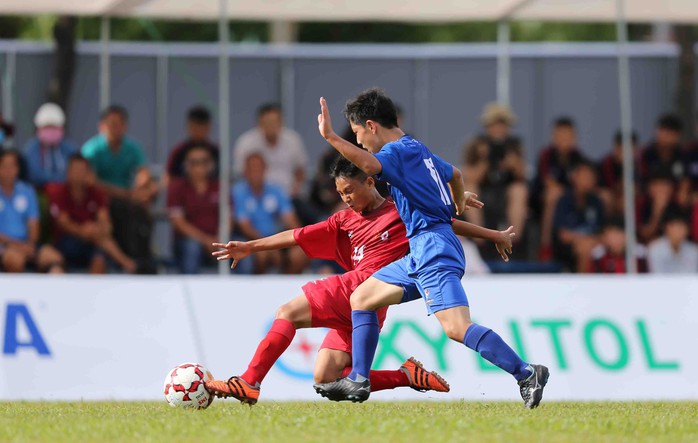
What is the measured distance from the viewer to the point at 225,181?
13977mm

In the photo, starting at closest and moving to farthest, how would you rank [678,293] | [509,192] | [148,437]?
1. [148,437]
2. [678,293]
3. [509,192]

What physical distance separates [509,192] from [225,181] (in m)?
3.45

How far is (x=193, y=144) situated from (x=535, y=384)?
26.8 ft

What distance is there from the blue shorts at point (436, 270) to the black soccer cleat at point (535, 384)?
23.7 inches

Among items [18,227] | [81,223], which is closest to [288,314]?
[18,227]

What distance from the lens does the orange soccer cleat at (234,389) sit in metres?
8.20

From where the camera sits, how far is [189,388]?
27.3 ft

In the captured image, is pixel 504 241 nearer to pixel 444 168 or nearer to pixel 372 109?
pixel 444 168

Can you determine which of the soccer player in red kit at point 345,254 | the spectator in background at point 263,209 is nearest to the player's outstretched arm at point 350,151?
the soccer player in red kit at point 345,254

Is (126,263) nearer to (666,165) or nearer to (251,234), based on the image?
(251,234)

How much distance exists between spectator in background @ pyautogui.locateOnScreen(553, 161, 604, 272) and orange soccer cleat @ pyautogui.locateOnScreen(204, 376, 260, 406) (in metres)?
7.81

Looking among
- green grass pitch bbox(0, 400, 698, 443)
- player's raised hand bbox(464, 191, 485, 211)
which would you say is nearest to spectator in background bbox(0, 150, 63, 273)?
green grass pitch bbox(0, 400, 698, 443)

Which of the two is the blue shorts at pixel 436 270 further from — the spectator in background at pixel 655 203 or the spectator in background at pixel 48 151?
the spectator in background at pixel 655 203

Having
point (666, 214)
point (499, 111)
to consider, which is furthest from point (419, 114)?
point (666, 214)
